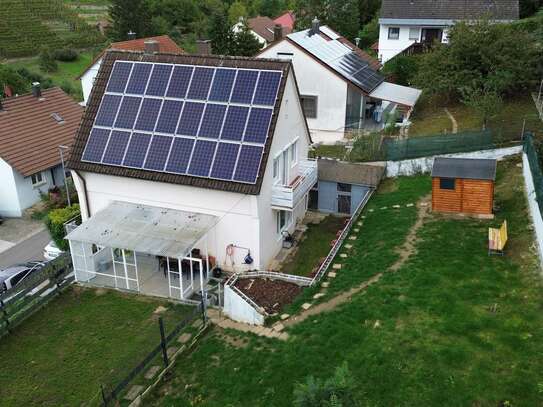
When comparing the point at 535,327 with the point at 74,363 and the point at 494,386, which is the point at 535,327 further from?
the point at 74,363

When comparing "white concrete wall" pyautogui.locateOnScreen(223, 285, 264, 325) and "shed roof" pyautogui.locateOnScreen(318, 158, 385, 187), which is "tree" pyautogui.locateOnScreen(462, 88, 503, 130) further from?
"white concrete wall" pyautogui.locateOnScreen(223, 285, 264, 325)

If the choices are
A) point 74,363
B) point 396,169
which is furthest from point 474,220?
point 74,363

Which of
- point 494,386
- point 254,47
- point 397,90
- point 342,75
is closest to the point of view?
point 494,386

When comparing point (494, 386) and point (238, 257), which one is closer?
point (494, 386)

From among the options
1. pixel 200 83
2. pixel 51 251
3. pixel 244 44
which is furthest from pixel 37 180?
pixel 244 44

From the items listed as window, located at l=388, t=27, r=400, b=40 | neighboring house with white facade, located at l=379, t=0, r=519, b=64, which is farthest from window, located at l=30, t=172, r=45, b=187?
window, located at l=388, t=27, r=400, b=40

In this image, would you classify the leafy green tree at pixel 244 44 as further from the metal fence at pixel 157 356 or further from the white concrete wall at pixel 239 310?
the metal fence at pixel 157 356

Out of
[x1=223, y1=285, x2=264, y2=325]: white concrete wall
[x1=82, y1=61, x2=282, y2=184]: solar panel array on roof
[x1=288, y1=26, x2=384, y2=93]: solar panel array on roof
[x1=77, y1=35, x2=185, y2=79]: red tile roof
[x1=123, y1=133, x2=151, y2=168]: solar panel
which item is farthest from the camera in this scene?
[x1=77, y1=35, x2=185, y2=79]: red tile roof
